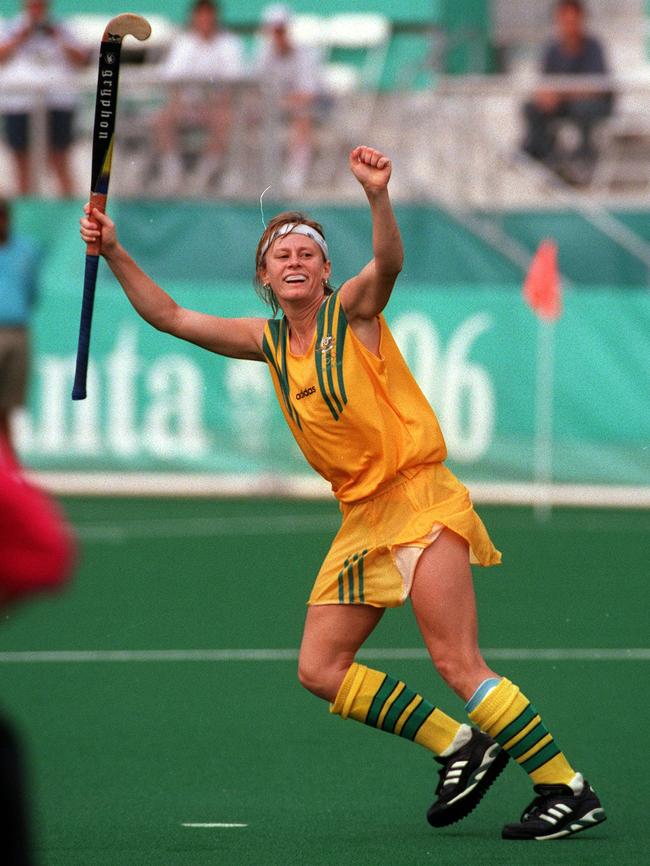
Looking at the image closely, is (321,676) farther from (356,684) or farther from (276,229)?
(276,229)

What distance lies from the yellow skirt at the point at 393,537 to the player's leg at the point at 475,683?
6 centimetres

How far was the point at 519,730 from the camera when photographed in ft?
18.6

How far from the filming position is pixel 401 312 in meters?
16.3

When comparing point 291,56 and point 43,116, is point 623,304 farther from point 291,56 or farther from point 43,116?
point 43,116

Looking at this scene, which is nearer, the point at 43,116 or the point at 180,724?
the point at 180,724

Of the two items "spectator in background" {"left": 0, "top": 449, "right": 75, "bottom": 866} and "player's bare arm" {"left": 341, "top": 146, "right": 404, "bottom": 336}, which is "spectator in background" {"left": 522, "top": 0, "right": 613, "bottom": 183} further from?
"spectator in background" {"left": 0, "top": 449, "right": 75, "bottom": 866}

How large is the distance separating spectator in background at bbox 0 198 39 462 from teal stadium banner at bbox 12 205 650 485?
1224mm

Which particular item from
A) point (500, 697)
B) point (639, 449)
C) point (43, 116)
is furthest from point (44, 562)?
point (43, 116)

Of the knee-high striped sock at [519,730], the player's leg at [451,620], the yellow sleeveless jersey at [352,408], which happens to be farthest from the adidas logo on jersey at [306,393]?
the knee-high striped sock at [519,730]

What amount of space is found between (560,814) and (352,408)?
1393 mm

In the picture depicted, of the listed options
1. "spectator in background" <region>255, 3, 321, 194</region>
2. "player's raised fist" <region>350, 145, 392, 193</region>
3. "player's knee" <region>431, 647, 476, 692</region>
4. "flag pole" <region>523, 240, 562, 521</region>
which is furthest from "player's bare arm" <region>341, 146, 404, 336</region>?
"spectator in background" <region>255, 3, 321, 194</region>

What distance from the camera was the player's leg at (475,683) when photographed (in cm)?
565

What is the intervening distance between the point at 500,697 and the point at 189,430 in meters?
11.1

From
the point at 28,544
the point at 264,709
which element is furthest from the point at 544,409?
the point at 28,544
